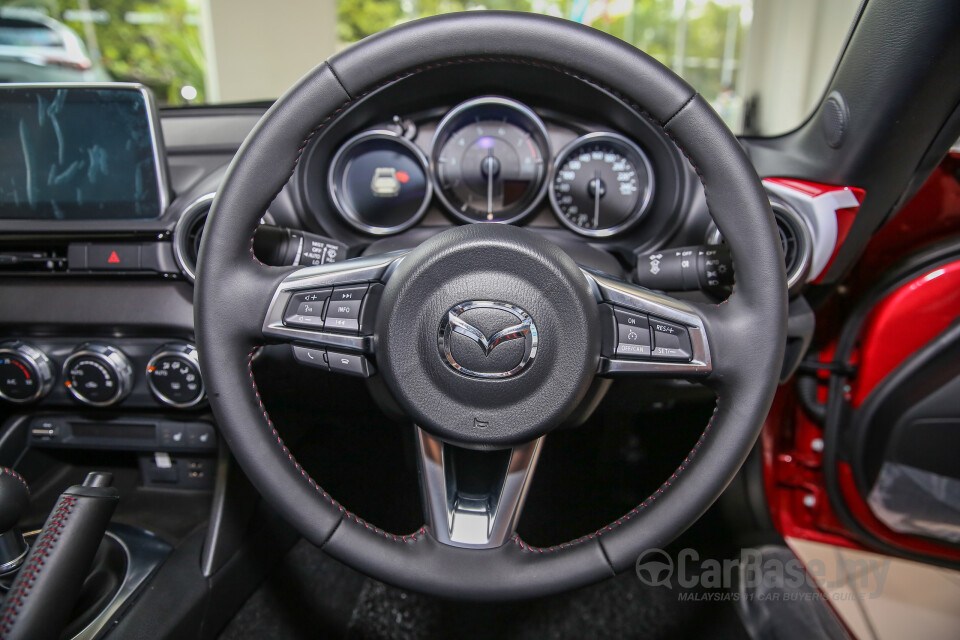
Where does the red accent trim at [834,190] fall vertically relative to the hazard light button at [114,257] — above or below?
above

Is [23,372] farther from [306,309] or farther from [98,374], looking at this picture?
[306,309]

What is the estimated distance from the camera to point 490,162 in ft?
4.25

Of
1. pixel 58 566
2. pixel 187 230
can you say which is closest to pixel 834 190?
pixel 187 230

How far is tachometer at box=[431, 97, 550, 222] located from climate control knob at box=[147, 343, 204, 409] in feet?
1.91

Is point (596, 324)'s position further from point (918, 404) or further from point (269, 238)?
point (918, 404)

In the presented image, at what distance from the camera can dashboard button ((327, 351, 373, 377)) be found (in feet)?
2.51

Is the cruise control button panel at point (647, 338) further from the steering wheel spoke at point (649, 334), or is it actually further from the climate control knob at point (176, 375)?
the climate control knob at point (176, 375)

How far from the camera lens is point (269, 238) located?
0.96 meters

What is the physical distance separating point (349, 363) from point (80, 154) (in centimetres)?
78

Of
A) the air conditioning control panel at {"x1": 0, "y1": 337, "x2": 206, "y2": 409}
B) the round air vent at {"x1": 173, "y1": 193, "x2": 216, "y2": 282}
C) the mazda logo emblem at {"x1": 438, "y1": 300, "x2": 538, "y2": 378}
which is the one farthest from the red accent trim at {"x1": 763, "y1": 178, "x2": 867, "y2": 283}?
the air conditioning control panel at {"x1": 0, "y1": 337, "x2": 206, "y2": 409}

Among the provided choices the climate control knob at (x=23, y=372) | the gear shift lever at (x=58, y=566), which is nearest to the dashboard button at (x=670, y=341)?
the gear shift lever at (x=58, y=566)

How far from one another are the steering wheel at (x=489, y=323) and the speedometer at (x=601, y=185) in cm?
58

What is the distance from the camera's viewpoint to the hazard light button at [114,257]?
1.15 metres

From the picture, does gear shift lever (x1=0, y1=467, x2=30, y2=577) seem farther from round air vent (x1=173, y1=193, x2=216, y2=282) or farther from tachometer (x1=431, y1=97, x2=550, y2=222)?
tachometer (x1=431, y1=97, x2=550, y2=222)
